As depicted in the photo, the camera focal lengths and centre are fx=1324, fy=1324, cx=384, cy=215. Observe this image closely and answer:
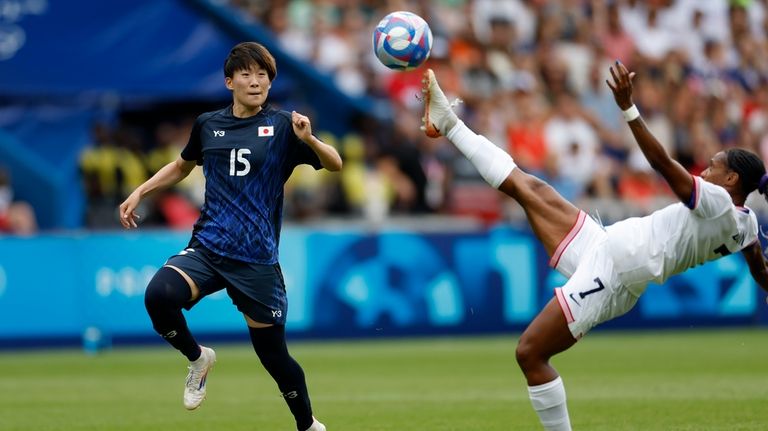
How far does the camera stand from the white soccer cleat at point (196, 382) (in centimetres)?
855

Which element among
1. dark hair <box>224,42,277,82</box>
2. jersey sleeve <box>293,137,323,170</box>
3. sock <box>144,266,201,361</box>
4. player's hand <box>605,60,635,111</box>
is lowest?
sock <box>144,266,201,361</box>

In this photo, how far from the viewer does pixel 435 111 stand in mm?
8422

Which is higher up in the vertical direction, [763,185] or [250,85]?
[250,85]

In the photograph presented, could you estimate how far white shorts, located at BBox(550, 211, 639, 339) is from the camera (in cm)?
778

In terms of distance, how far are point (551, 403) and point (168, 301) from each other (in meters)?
2.42

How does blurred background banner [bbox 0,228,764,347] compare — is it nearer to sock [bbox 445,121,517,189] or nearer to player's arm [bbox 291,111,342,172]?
player's arm [bbox 291,111,342,172]

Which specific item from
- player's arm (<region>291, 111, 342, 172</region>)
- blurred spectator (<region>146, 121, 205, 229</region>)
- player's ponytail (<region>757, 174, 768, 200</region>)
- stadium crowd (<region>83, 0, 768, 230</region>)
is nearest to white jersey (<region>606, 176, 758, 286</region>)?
player's ponytail (<region>757, 174, 768, 200</region>)

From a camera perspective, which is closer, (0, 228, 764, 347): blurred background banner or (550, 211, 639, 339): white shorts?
(550, 211, 639, 339): white shorts

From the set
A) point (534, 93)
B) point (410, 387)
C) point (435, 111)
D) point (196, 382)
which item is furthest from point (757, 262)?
point (534, 93)

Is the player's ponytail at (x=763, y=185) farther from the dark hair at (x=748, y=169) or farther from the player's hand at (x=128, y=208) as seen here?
the player's hand at (x=128, y=208)

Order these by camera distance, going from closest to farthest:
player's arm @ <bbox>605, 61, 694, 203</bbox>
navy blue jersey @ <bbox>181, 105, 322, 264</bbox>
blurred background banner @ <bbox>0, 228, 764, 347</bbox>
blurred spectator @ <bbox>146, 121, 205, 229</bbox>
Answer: player's arm @ <bbox>605, 61, 694, 203</bbox>
navy blue jersey @ <bbox>181, 105, 322, 264</bbox>
blurred background banner @ <bbox>0, 228, 764, 347</bbox>
blurred spectator @ <bbox>146, 121, 205, 229</bbox>

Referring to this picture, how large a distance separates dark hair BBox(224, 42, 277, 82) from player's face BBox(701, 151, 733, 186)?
9.31ft

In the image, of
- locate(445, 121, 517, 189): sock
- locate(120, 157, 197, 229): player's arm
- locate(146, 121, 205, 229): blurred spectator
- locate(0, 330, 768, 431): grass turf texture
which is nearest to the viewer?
locate(445, 121, 517, 189): sock

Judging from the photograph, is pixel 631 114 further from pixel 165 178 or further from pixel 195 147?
pixel 165 178
